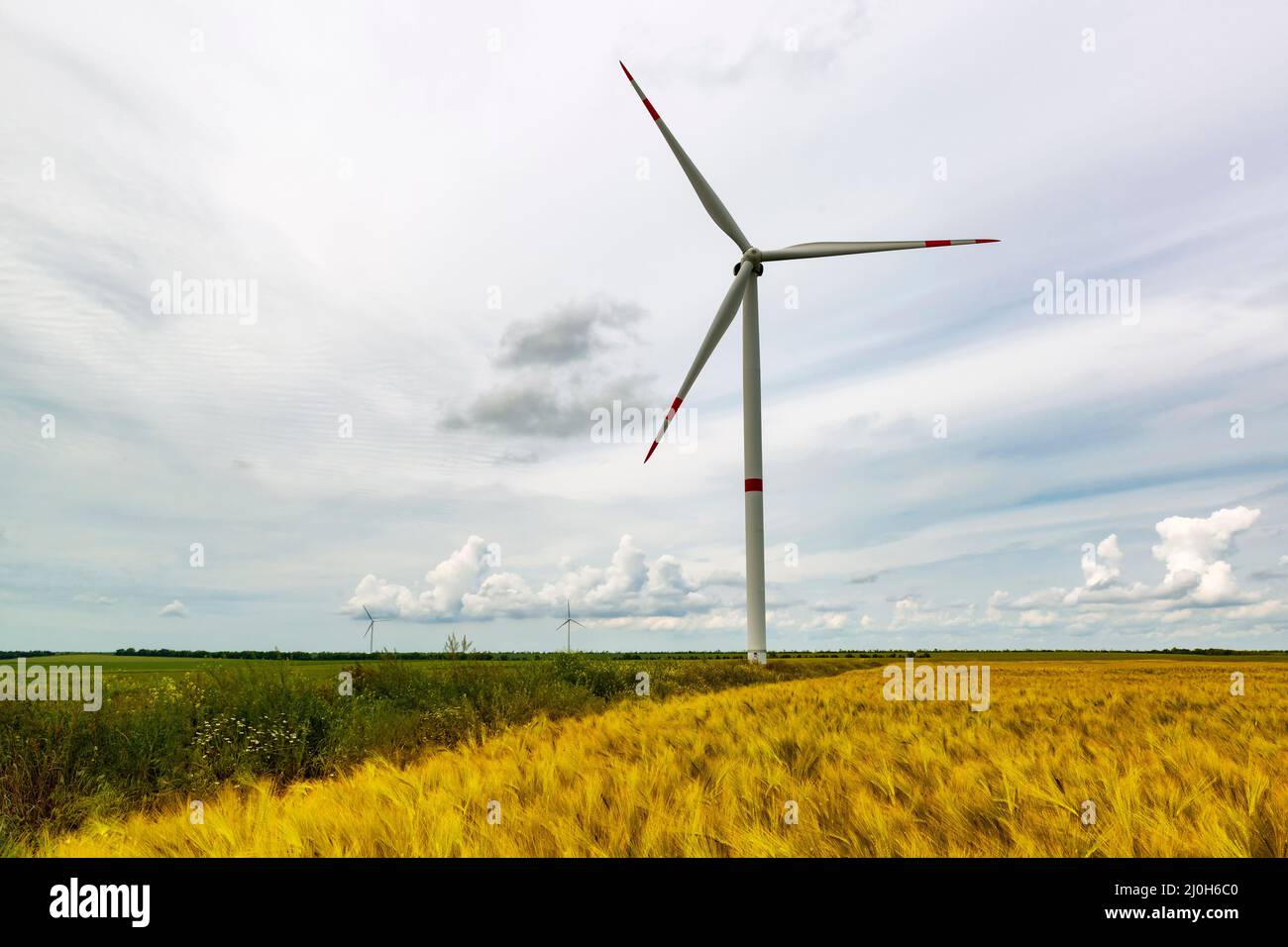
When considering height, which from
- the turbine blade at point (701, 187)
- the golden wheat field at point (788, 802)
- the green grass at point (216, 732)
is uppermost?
the turbine blade at point (701, 187)

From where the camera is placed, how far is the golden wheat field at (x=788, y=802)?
353cm

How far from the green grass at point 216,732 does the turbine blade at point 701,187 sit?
1023 inches

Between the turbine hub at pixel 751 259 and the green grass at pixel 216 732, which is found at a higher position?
the turbine hub at pixel 751 259

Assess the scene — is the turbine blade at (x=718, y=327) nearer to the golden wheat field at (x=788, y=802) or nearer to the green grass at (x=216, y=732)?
the green grass at (x=216, y=732)

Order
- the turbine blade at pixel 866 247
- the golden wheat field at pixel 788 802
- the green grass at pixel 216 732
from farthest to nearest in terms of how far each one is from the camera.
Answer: the turbine blade at pixel 866 247 < the green grass at pixel 216 732 < the golden wheat field at pixel 788 802

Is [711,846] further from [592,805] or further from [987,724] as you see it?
[987,724]

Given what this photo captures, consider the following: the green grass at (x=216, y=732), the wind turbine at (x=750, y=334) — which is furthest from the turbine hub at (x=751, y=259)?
the green grass at (x=216, y=732)

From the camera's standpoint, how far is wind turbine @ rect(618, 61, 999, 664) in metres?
30.7

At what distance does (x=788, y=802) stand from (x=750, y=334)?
3017 centimetres

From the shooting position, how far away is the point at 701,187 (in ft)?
106
